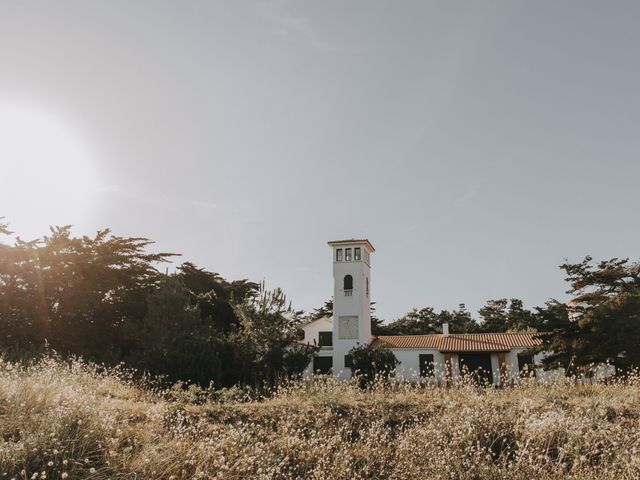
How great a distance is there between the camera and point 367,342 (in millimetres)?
31906

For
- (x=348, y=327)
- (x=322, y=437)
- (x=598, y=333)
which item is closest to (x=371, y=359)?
(x=348, y=327)

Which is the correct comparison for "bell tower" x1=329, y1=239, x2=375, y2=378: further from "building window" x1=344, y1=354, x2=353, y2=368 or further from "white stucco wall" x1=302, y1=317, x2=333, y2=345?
"white stucco wall" x1=302, y1=317, x2=333, y2=345

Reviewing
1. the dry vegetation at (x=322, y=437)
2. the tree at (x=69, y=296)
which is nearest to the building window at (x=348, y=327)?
the tree at (x=69, y=296)

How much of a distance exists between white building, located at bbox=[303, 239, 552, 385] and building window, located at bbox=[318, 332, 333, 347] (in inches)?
90.2

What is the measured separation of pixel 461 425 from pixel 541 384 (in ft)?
10.4

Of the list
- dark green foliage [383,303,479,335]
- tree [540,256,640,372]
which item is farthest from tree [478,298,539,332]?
tree [540,256,640,372]

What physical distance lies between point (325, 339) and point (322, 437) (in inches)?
1165

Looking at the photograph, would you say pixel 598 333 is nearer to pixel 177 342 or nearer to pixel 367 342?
pixel 177 342

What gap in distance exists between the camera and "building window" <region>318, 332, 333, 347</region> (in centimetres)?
3550

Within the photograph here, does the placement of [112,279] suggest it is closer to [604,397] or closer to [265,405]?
[265,405]

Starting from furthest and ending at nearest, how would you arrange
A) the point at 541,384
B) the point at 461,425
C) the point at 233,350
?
the point at 233,350 → the point at 541,384 → the point at 461,425

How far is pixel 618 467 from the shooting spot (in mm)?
5703

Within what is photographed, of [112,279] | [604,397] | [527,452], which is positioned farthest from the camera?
[112,279]

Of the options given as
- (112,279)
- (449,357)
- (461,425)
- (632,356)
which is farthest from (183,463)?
(449,357)
